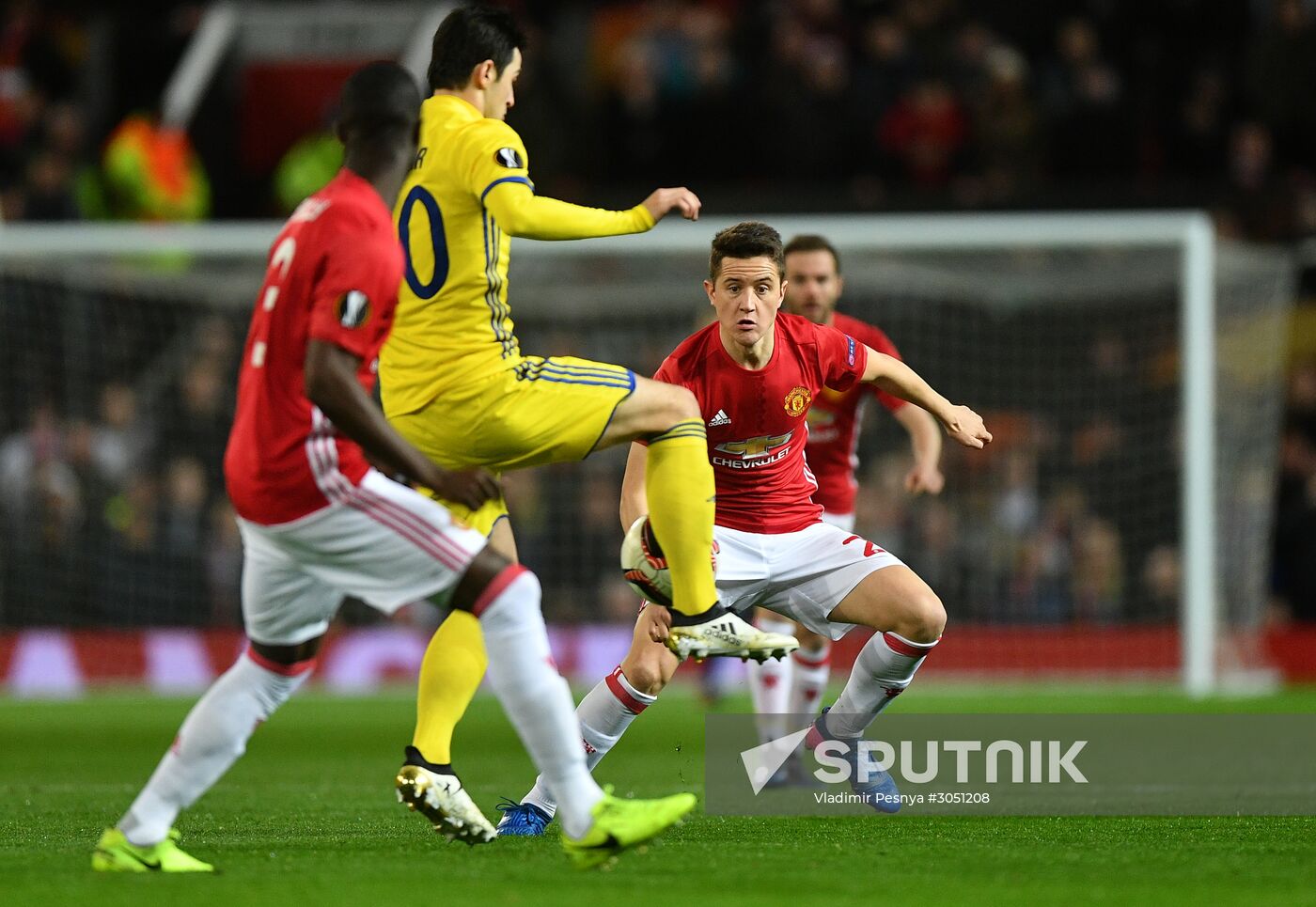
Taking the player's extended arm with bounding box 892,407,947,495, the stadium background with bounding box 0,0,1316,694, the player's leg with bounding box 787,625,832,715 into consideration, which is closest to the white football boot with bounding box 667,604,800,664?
the player's extended arm with bounding box 892,407,947,495

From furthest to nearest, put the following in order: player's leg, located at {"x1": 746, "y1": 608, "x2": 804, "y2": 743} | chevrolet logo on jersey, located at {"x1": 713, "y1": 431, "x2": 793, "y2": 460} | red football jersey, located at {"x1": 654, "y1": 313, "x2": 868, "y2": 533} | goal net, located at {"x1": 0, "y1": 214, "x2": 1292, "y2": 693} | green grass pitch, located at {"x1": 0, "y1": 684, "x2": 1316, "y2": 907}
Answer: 1. goal net, located at {"x1": 0, "y1": 214, "x2": 1292, "y2": 693}
2. player's leg, located at {"x1": 746, "y1": 608, "x2": 804, "y2": 743}
3. chevrolet logo on jersey, located at {"x1": 713, "y1": 431, "x2": 793, "y2": 460}
4. red football jersey, located at {"x1": 654, "y1": 313, "x2": 868, "y2": 533}
5. green grass pitch, located at {"x1": 0, "y1": 684, "x2": 1316, "y2": 907}

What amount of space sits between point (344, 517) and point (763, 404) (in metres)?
2.12

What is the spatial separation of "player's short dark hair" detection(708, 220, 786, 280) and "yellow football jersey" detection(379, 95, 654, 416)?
100 cm

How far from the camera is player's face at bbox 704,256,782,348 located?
6.34 m

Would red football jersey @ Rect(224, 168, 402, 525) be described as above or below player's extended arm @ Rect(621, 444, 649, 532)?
above

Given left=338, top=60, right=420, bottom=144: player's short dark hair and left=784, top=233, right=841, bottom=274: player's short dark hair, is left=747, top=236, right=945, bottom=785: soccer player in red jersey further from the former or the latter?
left=338, top=60, right=420, bottom=144: player's short dark hair

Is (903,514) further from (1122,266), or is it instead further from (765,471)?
(765,471)

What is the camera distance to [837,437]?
830 centimetres

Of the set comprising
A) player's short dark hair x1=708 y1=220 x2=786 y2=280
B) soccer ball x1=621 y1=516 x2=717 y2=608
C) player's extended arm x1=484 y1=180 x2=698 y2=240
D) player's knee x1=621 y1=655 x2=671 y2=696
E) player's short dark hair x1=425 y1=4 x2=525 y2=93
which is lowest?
player's knee x1=621 y1=655 x2=671 y2=696

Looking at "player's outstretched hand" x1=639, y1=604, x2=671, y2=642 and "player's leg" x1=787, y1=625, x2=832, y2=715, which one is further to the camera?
"player's leg" x1=787, y1=625, x2=832, y2=715

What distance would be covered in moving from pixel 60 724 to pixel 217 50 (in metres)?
8.68

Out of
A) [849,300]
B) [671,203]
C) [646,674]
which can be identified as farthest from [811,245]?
[849,300]

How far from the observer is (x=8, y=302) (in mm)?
14883

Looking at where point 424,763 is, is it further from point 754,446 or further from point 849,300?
point 849,300
